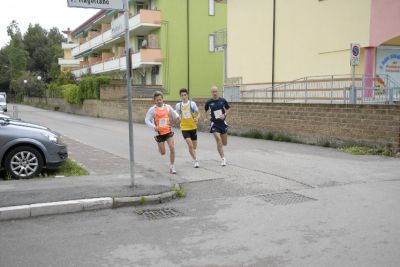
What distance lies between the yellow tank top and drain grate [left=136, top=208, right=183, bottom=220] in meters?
3.27

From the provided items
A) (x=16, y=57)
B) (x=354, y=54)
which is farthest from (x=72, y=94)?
(x=16, y=57)

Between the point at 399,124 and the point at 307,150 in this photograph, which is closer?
the point at 399,124

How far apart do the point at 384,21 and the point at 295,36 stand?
4819 millimetres

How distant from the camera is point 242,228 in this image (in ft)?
18.2

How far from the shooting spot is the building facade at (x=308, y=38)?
1636 centimetres

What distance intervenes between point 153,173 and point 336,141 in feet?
22.3

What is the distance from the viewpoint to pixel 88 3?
658cm

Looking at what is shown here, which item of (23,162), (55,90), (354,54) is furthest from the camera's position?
(55,90)

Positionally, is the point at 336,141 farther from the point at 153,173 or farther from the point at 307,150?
the point at 153,173

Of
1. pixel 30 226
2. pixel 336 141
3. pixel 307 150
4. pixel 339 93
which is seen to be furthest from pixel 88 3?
pixel 339 93

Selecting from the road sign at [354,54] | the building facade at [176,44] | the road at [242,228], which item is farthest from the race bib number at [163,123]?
the building facade at [176,44]

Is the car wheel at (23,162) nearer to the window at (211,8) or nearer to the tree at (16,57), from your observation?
the window at (211,8)

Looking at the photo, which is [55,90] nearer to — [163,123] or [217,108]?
[217,108]

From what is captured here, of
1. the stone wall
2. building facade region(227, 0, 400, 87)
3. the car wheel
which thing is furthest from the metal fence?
the car wheel
